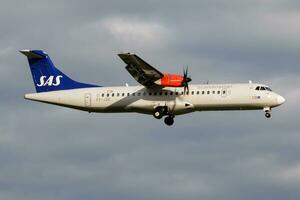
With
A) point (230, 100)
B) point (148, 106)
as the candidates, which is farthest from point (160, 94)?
point (230, 100)

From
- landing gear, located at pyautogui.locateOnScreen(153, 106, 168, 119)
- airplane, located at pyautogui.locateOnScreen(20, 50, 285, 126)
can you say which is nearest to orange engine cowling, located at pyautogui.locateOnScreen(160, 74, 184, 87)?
airplane, located at pyautogui.locateOnScreen(20, 50, 285, 126)

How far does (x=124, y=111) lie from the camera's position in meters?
57.7

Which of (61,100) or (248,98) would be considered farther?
(61,100)

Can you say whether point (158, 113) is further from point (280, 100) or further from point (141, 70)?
point (280, 100)

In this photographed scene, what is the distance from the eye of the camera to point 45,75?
60344 mm

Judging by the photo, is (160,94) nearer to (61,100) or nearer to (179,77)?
(179,77)

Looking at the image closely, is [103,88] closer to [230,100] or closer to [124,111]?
[124,111]

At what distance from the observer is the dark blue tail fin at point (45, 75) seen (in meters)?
59.8

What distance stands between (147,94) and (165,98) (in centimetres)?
132

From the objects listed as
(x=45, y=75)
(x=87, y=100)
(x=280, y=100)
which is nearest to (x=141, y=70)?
(x=87, y=100)

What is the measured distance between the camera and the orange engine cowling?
182 ft

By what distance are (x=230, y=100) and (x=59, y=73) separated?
43.5 ft

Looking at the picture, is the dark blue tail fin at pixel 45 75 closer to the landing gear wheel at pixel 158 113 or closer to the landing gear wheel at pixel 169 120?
the landing gear wheel at pixel 158 113

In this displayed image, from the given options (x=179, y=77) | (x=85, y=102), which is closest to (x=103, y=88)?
(x=85, y=102)
